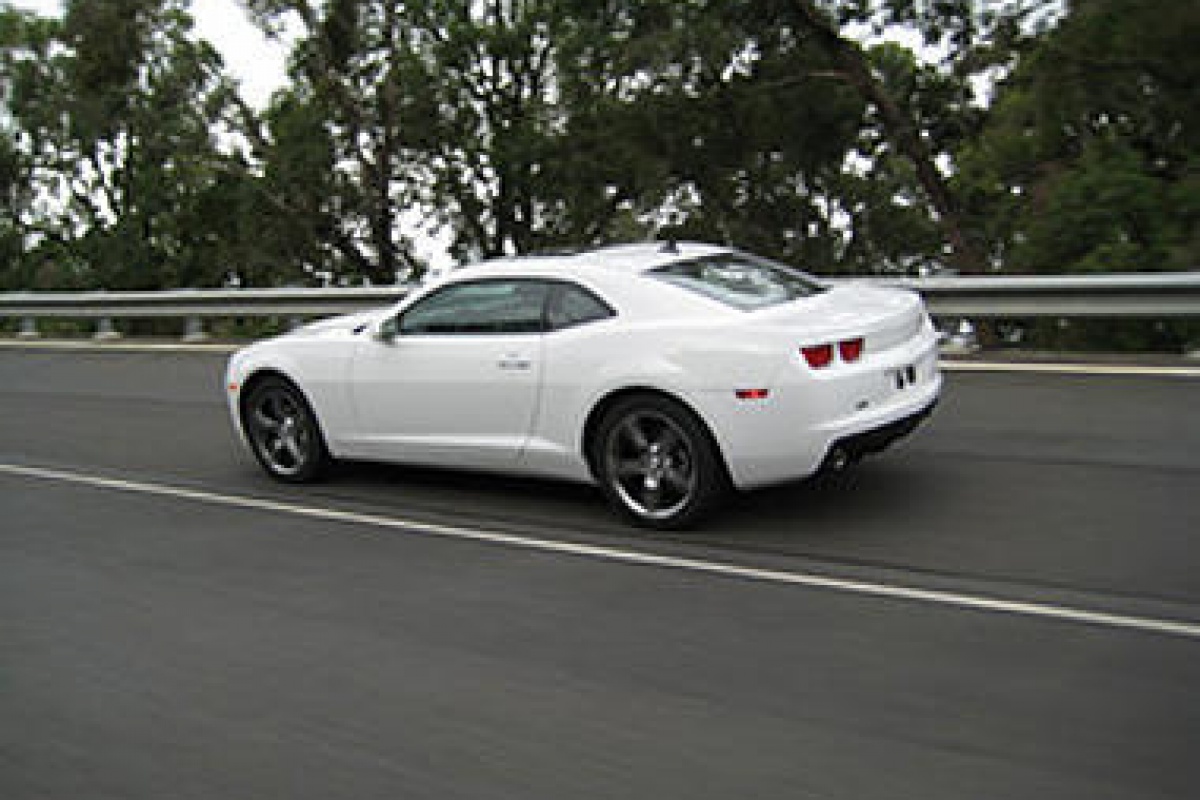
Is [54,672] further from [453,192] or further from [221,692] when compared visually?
[453,192]

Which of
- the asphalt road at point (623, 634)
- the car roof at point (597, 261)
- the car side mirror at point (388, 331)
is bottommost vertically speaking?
the asphalt road at point (623, 634)

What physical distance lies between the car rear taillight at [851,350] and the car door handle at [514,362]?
1.59 metres

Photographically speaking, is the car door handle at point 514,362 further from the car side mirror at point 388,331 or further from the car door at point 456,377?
the car side mirror at point 388,331

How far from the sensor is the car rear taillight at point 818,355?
6.02 metres

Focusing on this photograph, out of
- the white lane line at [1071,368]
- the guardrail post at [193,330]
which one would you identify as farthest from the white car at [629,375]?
the guardrail post at [193,330]

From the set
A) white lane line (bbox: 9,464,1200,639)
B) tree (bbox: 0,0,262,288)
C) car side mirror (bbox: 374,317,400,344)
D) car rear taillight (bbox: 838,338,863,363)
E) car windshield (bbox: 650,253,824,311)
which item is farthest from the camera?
tree (bbox: 0,0,262,288)

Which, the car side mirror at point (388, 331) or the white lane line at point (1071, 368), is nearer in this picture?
the car side mirror at point (388, 331)

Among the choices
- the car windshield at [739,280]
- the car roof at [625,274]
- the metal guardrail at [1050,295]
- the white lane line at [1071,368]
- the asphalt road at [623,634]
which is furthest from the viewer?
the metal guardrail at [1050,295]

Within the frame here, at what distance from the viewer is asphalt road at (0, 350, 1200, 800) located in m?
3.98

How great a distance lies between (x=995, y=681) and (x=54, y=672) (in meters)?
3.38

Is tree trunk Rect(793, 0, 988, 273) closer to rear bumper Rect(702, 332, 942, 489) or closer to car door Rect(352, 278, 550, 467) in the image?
car door Rect(352, 278, 550, 467)

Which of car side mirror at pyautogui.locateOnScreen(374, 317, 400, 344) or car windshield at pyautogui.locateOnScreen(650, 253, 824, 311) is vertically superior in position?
car windshield at pyautogui.locateOnScreen(650, 253, 824, 311)

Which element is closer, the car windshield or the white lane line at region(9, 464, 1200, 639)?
the white lane line at region(9, 464, 1200, 639)

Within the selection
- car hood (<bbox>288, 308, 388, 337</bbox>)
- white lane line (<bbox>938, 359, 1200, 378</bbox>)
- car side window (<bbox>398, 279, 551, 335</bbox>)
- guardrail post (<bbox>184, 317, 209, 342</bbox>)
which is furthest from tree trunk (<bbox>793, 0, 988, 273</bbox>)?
car side window (<bbox>398, 279, 551, 335</bbox>)
